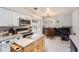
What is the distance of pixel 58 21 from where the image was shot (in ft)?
4.40

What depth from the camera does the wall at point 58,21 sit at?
4.07 feet

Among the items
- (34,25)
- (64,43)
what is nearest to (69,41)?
(64,43)

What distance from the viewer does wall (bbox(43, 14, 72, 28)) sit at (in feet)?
4.07

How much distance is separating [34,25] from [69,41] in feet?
2.07

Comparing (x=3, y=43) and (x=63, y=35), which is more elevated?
(x=63, y=35)

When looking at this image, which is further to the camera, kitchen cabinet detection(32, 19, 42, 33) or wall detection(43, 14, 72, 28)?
kitchen cabinet detection(32, 19, 42, 33)

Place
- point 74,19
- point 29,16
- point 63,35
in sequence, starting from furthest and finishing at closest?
point 29,16 < point 63,35 < point 74,19

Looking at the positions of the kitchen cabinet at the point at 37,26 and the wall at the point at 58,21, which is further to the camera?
the kitchen cabinet at the point at 37,26
